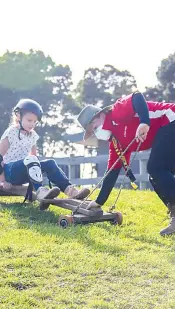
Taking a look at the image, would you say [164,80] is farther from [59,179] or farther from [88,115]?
[88,115]

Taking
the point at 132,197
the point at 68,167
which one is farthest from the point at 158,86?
the point at 132,197

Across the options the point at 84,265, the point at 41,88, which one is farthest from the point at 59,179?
the point at 41,88

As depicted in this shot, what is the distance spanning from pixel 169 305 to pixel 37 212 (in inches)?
110

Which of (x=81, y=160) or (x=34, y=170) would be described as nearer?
(x=34, y=170)

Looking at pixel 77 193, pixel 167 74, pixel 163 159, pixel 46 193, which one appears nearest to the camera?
pixel 163 159

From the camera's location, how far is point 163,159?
15.0 feet

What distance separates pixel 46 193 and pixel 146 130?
134 cm

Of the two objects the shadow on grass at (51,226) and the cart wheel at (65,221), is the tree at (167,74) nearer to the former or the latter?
the shadow on grass at (51,226)

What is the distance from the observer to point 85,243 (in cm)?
401

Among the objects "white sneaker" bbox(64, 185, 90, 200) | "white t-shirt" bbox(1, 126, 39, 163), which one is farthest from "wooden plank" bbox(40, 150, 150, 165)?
"white sneaker" bbox(64, 185, 90, 200)

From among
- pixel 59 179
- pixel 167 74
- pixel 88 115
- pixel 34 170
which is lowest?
pixel 59 179

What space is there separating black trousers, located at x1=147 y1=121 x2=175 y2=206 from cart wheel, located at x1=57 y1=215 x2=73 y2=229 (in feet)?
2.77

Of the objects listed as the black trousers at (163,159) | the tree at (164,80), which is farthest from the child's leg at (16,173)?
the tree at (164,80)

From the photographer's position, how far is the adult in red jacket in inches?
177
